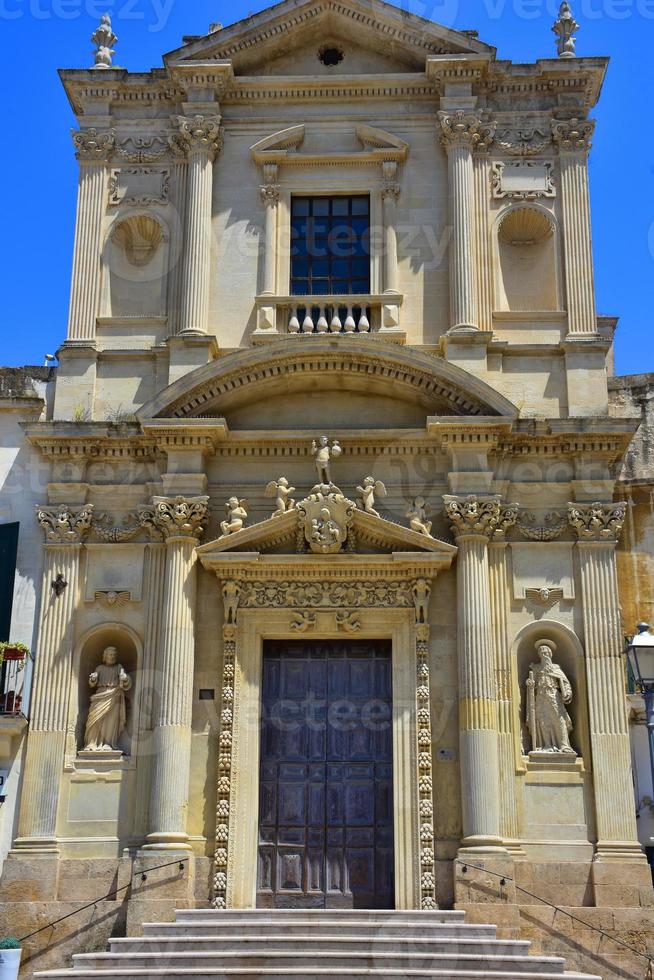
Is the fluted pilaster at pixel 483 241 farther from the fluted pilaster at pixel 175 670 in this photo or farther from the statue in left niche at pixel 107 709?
the statue in left niche at pixel 107 709

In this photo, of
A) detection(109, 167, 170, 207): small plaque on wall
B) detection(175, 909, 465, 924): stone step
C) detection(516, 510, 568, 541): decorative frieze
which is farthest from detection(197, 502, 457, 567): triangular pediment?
detection(109, 167, 170, 207): small plaque on wall

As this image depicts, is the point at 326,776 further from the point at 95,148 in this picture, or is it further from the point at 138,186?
the point at 95,148

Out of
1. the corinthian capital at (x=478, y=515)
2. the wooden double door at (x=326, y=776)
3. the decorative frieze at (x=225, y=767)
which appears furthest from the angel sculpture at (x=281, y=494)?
the corinthian capital at (x=478, y=515)

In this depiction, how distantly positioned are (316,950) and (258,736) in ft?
11.3

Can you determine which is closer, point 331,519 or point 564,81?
point 331,519

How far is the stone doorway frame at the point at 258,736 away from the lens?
16625 mm

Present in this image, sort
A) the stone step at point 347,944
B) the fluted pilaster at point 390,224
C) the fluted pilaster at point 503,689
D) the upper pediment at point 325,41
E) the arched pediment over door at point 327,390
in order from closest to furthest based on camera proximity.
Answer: the stone step at point 347,944, the fluted pilaster at point 503,689, the arched pediment over door at point 327,390, the fluted pilaster at point 390,224, the upper pediment at point 325,41

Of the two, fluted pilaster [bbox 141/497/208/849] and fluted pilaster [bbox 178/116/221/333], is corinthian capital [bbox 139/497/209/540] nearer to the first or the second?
fluted pilaster [bbox 141/497/208/849]

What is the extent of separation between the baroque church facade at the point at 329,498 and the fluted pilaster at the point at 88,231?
5cm

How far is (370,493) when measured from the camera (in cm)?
1797

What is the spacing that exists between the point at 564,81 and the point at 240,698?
35.2ft

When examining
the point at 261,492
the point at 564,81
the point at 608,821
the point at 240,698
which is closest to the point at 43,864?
the point at 240,698

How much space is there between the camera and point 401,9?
20.4 m

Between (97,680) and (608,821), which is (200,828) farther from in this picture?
(608,821)
